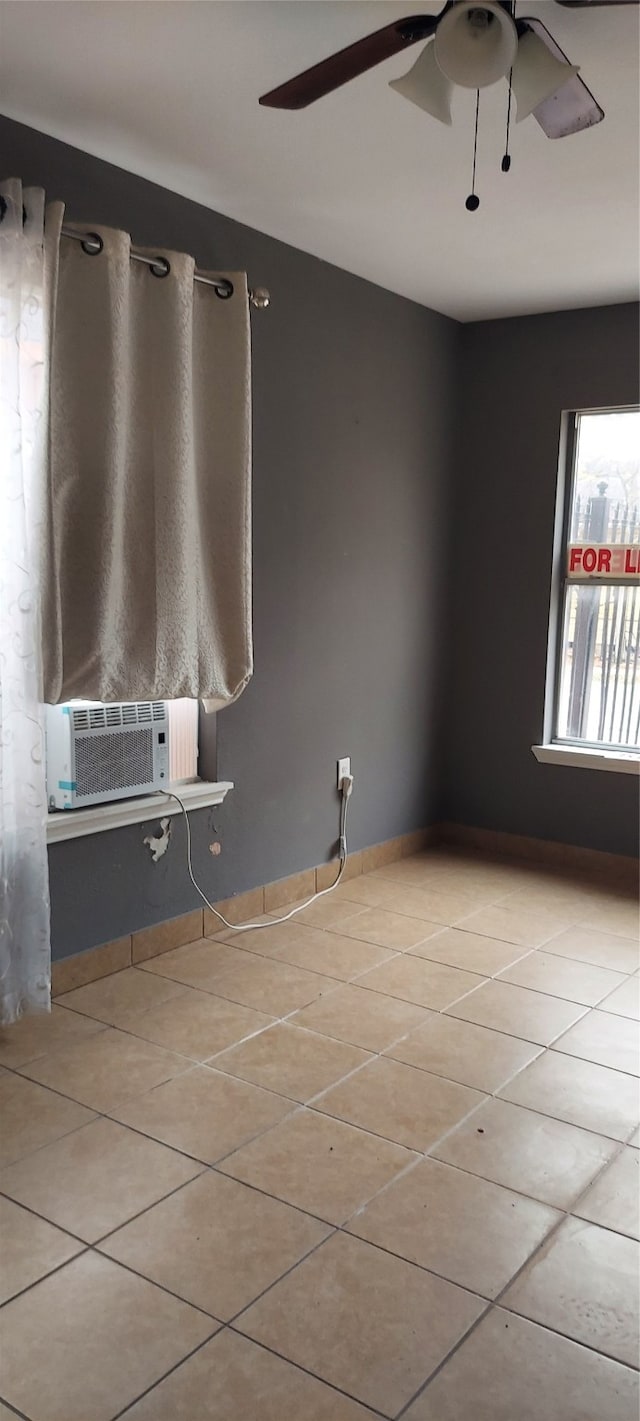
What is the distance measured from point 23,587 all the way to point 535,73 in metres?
1.54

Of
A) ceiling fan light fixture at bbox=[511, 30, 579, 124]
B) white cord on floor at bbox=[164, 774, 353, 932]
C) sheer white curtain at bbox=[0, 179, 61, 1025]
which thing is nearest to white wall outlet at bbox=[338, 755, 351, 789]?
white cord on floor at bbox=[164, 774, 353, 932]

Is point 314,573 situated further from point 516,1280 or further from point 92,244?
point 516,1280

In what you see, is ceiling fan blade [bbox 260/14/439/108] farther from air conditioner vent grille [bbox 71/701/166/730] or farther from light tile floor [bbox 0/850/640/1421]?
light tile floor [bbox 0/850/640/1421]

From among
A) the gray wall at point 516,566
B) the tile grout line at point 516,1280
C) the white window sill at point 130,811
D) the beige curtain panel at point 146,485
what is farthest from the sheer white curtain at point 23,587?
the gray wall at point 516,566

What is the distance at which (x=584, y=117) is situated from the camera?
1.96 m

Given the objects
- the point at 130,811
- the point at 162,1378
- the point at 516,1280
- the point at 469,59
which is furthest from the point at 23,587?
the point at 516,1280

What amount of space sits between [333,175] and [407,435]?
1.49 metres

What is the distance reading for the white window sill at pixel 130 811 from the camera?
2877mm

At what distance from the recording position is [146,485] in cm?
285

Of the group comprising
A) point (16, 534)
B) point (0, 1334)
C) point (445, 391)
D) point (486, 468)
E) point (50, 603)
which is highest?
point (445, 391)

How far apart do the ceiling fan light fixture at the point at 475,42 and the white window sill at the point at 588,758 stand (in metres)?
2.95

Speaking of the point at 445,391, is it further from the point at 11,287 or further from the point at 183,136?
→ the point at 11,287

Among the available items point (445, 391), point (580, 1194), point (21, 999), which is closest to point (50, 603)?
point (21, 999)

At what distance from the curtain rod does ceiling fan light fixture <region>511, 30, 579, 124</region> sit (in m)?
1.19
